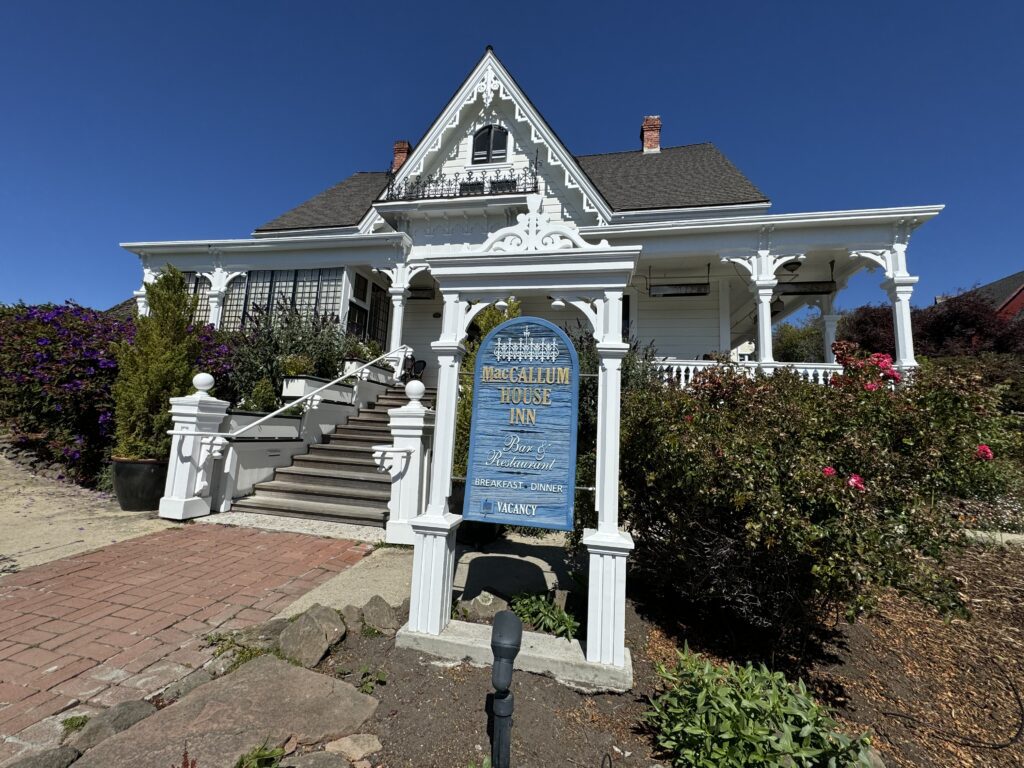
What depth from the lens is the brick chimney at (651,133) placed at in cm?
1655

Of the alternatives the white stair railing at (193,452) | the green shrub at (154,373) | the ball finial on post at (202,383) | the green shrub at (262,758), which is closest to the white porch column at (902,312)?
the green shrub at (262,758)

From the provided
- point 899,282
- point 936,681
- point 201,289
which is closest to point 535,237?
point 936,681

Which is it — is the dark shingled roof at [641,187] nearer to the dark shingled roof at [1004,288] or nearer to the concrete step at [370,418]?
the concrete step at [370,418]

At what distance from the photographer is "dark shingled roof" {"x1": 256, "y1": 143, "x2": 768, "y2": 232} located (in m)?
12.6

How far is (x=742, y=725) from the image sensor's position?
6.59ft

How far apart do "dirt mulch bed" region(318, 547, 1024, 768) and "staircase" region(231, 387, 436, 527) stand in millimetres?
3488

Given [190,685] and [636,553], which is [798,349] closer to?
[636,553]

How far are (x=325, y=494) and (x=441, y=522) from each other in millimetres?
4313

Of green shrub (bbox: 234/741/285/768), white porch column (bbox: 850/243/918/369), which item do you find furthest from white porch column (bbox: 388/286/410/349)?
white porch column (bbox: 850/243/918/369)

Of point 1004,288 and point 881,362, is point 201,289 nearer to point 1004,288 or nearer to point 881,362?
point 881,362

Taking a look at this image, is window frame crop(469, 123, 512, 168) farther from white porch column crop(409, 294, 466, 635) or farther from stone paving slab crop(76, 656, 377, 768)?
stone paving slab crop(76, 656, 377, 768)

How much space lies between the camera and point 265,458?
7117mm

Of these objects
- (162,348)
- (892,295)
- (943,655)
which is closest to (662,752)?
(943,655)

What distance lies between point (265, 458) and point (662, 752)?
6889mm
